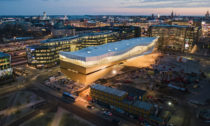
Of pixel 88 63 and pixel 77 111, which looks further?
pixel 88 63

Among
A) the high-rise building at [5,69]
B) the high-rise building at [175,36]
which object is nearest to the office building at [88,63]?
the high-rise building at [5,69]

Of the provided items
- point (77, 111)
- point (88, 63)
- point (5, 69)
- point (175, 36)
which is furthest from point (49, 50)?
point (175, 36)

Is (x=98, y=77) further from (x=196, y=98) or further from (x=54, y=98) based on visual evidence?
(x=196, y=98)

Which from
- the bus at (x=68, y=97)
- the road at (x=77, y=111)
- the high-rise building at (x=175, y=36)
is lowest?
the road at (x=77, y=111)

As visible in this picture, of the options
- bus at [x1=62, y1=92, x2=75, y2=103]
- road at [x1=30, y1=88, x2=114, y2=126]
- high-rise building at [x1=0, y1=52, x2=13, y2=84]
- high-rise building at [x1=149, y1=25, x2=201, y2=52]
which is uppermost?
high-rise building at [x1=149, y1=25, x2=201, y2=52]

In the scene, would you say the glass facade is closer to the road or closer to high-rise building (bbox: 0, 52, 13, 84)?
high-rise building (bbox: 0, 52, 13, 84)

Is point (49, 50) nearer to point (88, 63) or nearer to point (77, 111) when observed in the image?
point (88, 63)

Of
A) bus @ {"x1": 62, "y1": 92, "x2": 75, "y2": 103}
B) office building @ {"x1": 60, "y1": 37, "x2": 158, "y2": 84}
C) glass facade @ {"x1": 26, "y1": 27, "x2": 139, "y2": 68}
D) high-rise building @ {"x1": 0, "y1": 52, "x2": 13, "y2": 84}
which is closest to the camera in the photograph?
bus @ {"x1": 62, "y1": 92, "x2": 75, "y2": 103}

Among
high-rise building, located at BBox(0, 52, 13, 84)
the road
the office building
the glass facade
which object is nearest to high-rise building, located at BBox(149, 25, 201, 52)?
the glass facade

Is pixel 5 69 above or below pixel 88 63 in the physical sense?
below

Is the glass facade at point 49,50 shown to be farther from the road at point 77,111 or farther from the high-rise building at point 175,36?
the high-rise building at point 175,36

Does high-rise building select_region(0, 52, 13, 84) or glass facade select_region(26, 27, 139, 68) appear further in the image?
glass facade select_region(26, 27, 139, 68)

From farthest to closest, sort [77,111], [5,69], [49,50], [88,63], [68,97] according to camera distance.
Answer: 1. [49,50]
2. [5,69]
3. [88,63]
4. [68,97]
5. [77,111]

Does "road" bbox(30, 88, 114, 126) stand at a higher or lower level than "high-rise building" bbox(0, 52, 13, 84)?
lower
